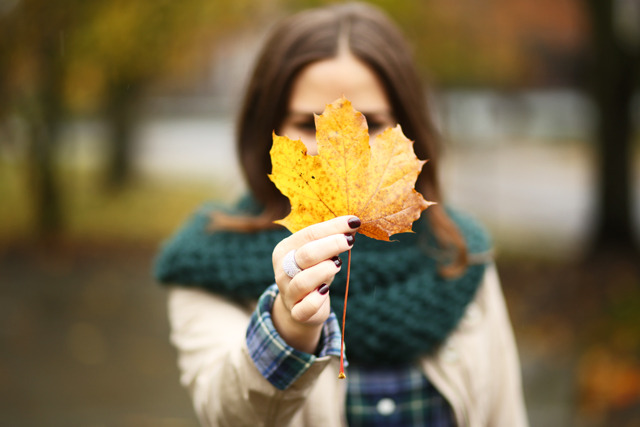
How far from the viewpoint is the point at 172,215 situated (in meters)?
9.70

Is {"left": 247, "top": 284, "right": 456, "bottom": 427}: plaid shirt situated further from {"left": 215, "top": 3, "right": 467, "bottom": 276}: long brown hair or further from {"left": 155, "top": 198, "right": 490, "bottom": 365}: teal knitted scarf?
{"left": 215, "top": 3, "right": 467, "bottom": 276}: long brown hair

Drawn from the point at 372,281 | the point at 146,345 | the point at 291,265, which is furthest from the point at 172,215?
the point at 291,265

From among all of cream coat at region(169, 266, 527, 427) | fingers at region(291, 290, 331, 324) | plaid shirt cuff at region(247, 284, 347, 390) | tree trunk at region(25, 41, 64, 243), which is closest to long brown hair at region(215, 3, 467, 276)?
cream coat at region(169, 266, 527, 427)

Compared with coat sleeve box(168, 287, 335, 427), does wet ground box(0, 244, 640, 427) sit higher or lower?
lower

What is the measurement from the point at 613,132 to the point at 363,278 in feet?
18.2

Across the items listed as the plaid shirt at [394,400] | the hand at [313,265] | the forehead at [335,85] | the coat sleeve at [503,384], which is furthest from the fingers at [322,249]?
the coat sleeve at [503,384]

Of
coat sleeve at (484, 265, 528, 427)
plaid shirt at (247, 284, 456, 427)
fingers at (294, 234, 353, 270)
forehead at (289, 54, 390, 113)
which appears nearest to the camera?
fingers at (294, 234, 353, 270)

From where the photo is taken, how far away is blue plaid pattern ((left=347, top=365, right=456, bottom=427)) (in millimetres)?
1554

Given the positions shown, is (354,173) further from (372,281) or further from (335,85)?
(372,281)

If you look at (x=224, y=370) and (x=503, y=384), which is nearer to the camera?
(x=224, y=370)

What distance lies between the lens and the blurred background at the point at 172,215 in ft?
13.6

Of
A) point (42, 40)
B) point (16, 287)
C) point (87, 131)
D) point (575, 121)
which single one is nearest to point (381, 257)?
point (16, 287)

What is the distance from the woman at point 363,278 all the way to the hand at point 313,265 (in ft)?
1.24

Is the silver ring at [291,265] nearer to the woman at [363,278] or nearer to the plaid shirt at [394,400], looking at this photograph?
the woman at [363,278]
